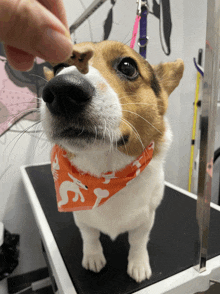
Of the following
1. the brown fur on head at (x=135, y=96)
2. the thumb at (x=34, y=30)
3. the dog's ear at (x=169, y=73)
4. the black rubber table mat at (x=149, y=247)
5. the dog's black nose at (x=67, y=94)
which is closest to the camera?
the thumb at (x=34, y=30)

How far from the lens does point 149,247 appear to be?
850 mm

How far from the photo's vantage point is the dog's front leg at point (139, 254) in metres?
0.69

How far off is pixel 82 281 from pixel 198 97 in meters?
1.71

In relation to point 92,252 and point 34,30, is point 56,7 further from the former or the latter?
point 92,252

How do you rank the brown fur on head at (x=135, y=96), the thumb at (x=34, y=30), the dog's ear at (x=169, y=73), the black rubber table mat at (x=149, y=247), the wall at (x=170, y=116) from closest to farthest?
the thumb at (x=34, y=30) < the brown fur on head at (x=135, y=96) < the black rubber table mat at (x=149, y=247) < the dog's ear at (x=169, y=73) < the wall at (x=170, y=116)

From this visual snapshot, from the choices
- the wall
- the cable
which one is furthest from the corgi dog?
the cable

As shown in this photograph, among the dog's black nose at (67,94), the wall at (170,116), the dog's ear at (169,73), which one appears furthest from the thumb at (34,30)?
the wall at (170,116)

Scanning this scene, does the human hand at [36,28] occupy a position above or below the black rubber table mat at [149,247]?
above

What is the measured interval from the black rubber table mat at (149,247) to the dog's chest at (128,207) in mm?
156

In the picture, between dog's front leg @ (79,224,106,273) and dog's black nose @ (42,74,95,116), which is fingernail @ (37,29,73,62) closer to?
dog's black nose @ (42,74,95,116)

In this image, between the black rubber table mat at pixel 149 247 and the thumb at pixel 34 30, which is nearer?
the thumb at pixel 34 30

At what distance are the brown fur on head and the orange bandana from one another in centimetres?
4

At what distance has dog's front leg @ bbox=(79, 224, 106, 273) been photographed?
72 centimetres

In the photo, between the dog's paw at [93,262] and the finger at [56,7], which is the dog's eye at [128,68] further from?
the dog's paw at [93,262]
